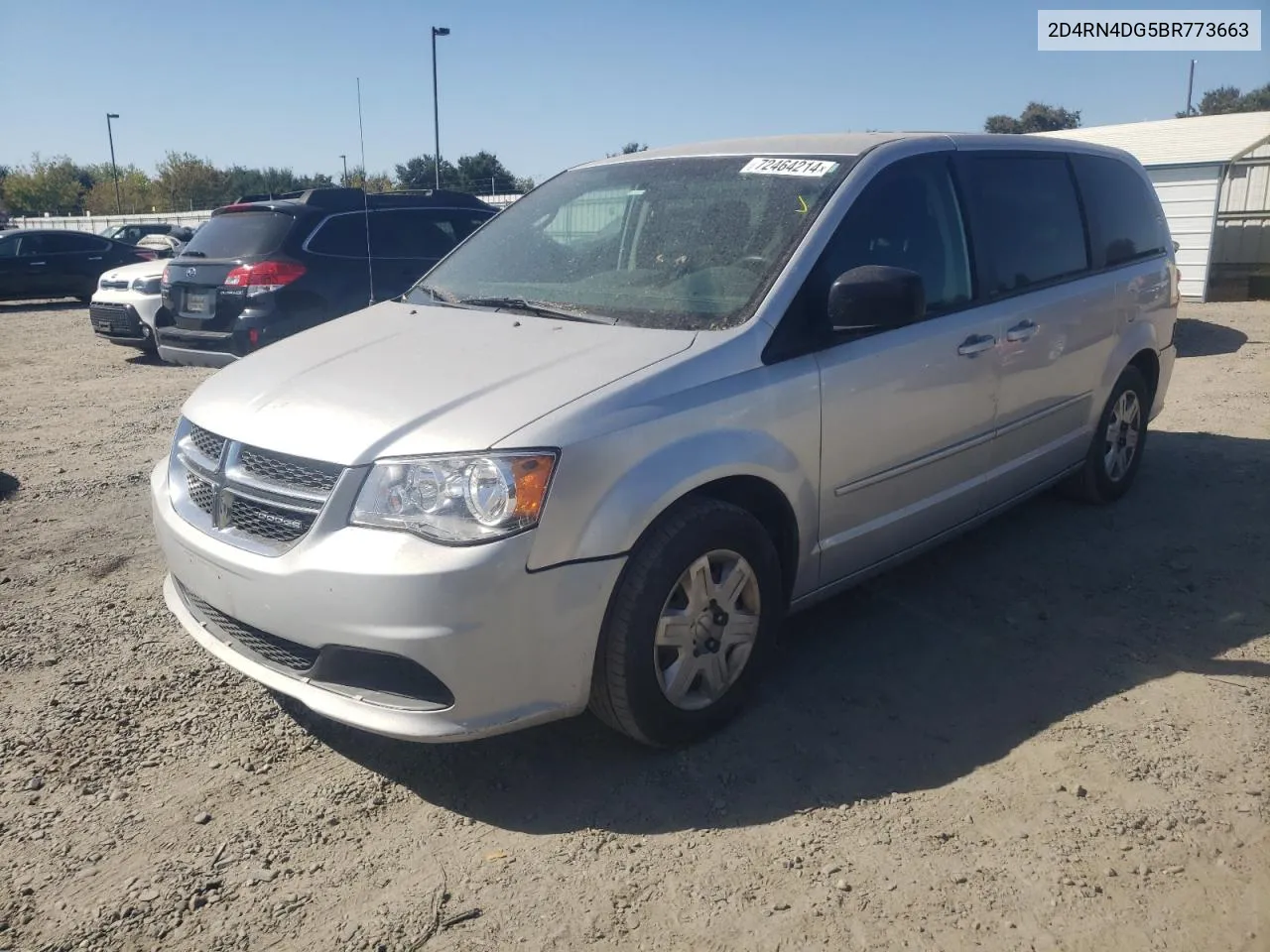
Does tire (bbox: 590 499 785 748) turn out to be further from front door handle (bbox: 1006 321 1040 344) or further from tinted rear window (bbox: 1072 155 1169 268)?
tinted rear window (bbox: 1072 155 1169 268)

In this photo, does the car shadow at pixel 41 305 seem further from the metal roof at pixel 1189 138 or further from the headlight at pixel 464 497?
the headlight at pixel 464 497

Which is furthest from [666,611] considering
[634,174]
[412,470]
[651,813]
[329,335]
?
[634,174]

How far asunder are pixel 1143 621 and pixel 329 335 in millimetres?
3464

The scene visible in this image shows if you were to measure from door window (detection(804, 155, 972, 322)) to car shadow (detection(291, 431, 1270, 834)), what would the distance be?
1.31 m

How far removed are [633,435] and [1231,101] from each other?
85.6m

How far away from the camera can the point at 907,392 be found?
374 centimetres

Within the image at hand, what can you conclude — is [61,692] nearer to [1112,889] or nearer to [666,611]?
[666,611]

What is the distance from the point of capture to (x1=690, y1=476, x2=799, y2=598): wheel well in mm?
3221

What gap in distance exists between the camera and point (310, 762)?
3188 millimetres

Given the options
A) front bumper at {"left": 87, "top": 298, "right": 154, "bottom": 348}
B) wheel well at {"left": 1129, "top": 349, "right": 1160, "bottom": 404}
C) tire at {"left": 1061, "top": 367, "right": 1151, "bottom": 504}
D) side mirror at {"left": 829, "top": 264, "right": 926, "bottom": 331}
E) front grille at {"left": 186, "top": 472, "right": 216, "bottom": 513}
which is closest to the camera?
front grille at {"left": 186, "top": 472, "right": 216, "bottom": 513}

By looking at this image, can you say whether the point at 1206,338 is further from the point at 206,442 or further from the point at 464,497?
the point at 206,442

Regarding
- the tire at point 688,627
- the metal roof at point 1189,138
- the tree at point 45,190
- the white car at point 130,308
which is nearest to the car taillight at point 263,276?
the white car at point 130,308

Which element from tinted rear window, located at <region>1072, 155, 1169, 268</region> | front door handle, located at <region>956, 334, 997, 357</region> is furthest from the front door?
tinted rear window, located at <region>1072, 155, 1169, 268</region>

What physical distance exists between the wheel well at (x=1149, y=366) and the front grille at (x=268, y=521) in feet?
14.8
